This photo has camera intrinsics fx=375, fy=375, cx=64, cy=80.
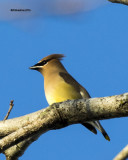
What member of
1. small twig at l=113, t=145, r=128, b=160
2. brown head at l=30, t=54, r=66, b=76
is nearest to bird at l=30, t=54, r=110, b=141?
brown head at l=30, t=54, r=66, b=76

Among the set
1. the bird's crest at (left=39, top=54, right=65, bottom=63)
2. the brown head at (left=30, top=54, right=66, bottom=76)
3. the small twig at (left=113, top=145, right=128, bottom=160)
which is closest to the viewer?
the small twig at (left=113, top=145, right=128, bottom=160)

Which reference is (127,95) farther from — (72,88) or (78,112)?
(72,88)

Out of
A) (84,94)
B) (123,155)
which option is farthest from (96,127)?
(123,155)

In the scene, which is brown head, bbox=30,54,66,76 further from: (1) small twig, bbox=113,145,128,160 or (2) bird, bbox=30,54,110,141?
(1) small twig, bbox=113,145,128,160

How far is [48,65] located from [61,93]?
0.89m

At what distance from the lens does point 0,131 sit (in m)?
3.67

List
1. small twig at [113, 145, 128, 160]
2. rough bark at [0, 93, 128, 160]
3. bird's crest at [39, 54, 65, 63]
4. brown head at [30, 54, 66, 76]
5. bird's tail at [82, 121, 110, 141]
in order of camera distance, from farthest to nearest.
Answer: bird's crest at [39, 54, 65, 63], brown head at [30, 54, 66, 76], bird's tail at [82, 121, 110, 141], rough bark at [0, 93, 128, 160], small twig at [113, 145, 128, 160]

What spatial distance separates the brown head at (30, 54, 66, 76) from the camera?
5.40 metres

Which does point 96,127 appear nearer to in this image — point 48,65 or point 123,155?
point 48,65

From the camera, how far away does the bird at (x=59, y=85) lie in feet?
15.0

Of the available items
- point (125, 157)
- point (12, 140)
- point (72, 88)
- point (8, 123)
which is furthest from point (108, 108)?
point (72, 88)

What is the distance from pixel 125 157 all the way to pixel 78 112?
44.3 inches

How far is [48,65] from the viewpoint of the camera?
5.45 m

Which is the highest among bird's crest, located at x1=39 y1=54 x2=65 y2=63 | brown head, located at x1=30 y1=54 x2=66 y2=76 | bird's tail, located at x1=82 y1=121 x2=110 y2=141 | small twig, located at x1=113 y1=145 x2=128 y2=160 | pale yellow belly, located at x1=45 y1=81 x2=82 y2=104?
bird's crest, located at x1=39 y1=54 x2=65 y2=63
